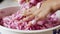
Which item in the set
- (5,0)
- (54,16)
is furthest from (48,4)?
(5,0)

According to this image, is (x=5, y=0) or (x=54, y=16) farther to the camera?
(x=5, y=0)

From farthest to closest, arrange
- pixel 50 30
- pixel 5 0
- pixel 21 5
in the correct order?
1. pixel 5 0
2. pixel 21 5
3. pixel 50 30

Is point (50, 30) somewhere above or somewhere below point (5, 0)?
below

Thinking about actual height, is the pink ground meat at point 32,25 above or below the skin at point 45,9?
below

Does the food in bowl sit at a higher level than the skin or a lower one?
lower

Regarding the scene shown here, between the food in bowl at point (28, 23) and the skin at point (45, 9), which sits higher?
the skin at point (45, 9)

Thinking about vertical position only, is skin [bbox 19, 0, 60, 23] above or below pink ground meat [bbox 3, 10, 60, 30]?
above

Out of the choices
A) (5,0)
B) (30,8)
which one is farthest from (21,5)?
(5,0)

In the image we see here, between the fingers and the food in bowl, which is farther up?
the fingers

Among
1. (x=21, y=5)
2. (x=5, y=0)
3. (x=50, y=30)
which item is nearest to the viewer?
(x=50, y=30)

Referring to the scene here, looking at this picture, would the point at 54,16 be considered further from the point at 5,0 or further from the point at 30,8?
the point at 5,0
